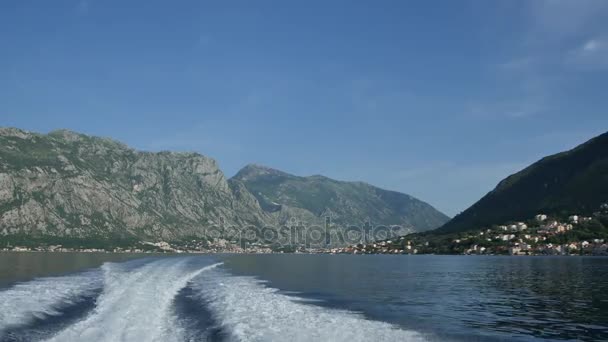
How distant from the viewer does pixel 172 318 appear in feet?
109

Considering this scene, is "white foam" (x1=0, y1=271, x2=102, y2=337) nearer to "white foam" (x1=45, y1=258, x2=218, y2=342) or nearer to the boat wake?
the boat wake

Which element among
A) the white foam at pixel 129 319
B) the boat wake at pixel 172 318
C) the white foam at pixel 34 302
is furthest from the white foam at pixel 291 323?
the white foam at pixel 34 302

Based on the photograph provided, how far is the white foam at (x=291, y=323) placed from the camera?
2736 cm

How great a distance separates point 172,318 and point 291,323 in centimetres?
809

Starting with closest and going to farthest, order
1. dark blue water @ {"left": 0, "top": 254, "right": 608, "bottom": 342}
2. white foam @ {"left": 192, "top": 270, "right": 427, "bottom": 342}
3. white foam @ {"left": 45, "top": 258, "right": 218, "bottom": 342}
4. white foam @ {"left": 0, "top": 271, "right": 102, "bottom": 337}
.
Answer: white foam @ {"left": 45, "top": 258, "right": 218, "bottom": 342} → white foam @ {"left": 192, "top": 270, "right": 427, "bottom": 342} → dark blue water @ {"left": 0, "top": 254, "right": 608, "bottom": 342} → white foam @ {"left": 0, "top": 271, "right": 102, "bottom": 337}

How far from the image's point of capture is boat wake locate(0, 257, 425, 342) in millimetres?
27422

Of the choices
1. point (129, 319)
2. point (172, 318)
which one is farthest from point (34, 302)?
point (172, 318)

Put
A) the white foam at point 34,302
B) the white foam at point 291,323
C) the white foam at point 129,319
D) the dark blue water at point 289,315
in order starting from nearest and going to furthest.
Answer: the white foam at point 129,319
the white foam at point 291,323
the dark blue water at point 289,315
the white foam at point 34,302

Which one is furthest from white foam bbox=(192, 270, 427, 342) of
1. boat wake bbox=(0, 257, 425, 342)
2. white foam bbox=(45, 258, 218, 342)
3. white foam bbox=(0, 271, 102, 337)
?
white foam bbox=(0, 271, 102, 337)

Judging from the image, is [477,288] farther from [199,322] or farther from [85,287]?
[85,287]

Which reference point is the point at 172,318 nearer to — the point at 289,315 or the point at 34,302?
the point at 289,315

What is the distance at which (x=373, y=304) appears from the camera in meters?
44.3

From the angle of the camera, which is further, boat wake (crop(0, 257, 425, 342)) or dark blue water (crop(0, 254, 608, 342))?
dark blue water (crop(0, 254, 608, 342))

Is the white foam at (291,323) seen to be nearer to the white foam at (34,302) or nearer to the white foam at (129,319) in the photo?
the white foam at (129,319)
